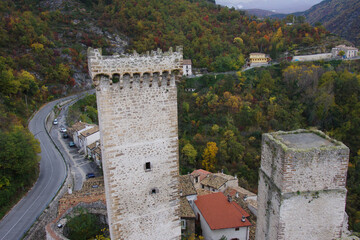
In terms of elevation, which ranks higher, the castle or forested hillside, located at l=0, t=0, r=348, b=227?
forested hillside, located at l=0, t=0, r=348, b=227

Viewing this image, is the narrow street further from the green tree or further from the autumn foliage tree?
the autumn foliage tree

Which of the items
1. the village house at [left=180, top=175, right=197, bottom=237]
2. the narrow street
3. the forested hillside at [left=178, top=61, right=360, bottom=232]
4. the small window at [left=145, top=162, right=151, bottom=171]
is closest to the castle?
the small window at [left=145, top=162, right=151, bottom=171]

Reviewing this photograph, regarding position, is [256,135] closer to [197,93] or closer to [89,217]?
[197,93]

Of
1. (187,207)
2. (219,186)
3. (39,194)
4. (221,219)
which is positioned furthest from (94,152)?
(221,219)

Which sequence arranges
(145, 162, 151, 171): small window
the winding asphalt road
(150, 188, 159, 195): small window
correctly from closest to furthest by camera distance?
1. (145, 162, 151, 171): small window
2. (150, 188, 159, 195): small window
3. the winding asphalt road

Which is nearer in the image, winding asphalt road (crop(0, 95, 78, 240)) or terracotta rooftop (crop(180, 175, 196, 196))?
winding asphalt road (crop(0, 95, 78, 240))

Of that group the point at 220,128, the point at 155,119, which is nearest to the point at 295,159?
the point at 155,119
